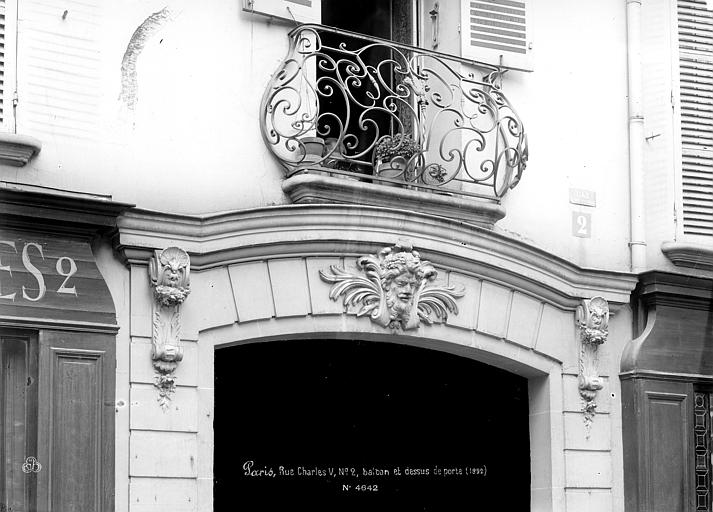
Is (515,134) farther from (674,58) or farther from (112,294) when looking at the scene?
(112,294)

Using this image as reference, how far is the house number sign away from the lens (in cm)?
828

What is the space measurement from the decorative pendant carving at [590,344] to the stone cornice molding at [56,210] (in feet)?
11.9

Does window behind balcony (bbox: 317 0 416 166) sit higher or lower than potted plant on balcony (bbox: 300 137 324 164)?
higher

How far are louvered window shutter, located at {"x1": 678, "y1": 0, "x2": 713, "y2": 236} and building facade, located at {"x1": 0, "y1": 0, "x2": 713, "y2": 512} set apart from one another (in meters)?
0.02

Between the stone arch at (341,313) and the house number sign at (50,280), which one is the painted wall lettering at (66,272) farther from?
A: the stone arch at (341,313)

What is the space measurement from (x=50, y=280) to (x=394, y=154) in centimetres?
266

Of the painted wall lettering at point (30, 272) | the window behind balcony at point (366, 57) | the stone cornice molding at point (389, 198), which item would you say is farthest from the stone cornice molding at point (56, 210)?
the window behind balcony at point (366, 57)

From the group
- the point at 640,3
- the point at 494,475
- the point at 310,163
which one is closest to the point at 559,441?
the point at 494,475

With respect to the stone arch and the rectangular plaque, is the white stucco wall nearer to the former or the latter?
the rectangular plaque

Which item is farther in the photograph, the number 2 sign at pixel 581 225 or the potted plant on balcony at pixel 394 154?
the number 2 sign at pixel 581 225

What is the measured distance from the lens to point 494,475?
11.0 metres

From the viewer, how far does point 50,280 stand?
8391 mm

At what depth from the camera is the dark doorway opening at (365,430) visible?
10391 millimetres

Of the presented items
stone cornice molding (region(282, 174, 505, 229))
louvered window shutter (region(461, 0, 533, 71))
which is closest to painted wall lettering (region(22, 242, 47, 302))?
stone cornice molding (region(282, 174, 505, 229))
